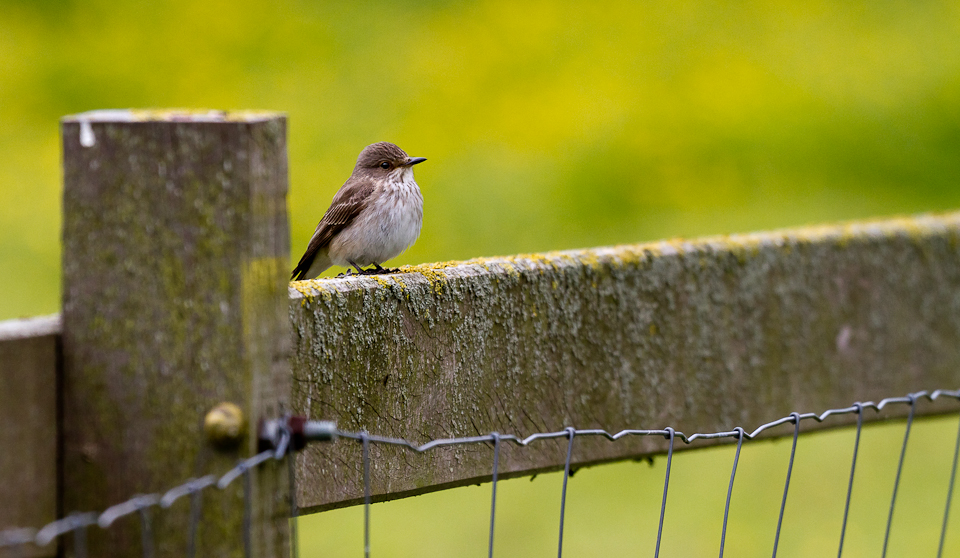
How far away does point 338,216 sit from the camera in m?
3.98

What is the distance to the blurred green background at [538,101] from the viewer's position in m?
6.80

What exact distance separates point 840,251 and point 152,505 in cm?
210

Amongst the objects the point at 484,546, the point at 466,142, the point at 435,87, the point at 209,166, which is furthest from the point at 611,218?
the point at 209,166

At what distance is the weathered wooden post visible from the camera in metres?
1.20

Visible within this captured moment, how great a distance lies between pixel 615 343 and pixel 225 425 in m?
1.24

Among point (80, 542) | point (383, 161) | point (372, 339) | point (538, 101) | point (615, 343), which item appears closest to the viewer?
point (80, 542)

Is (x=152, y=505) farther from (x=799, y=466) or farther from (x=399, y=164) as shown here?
(x=799, y=466)

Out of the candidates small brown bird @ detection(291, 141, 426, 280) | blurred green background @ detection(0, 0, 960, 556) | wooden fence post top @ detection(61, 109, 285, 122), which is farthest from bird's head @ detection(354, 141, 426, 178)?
wooden fence post top @ detection(61, 109, 285, 122)

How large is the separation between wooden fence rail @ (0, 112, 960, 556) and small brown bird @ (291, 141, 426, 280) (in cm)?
171

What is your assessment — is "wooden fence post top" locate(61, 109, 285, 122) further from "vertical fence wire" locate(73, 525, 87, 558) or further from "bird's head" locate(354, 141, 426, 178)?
"bird's head" locate(354, 141, 426, 178)

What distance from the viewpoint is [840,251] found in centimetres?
275

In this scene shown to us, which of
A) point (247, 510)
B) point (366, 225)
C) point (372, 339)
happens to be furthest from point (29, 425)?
point (366, 225)

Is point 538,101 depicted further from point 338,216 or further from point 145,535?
point 145,535

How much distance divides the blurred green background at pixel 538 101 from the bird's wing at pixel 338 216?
83.0 inches
